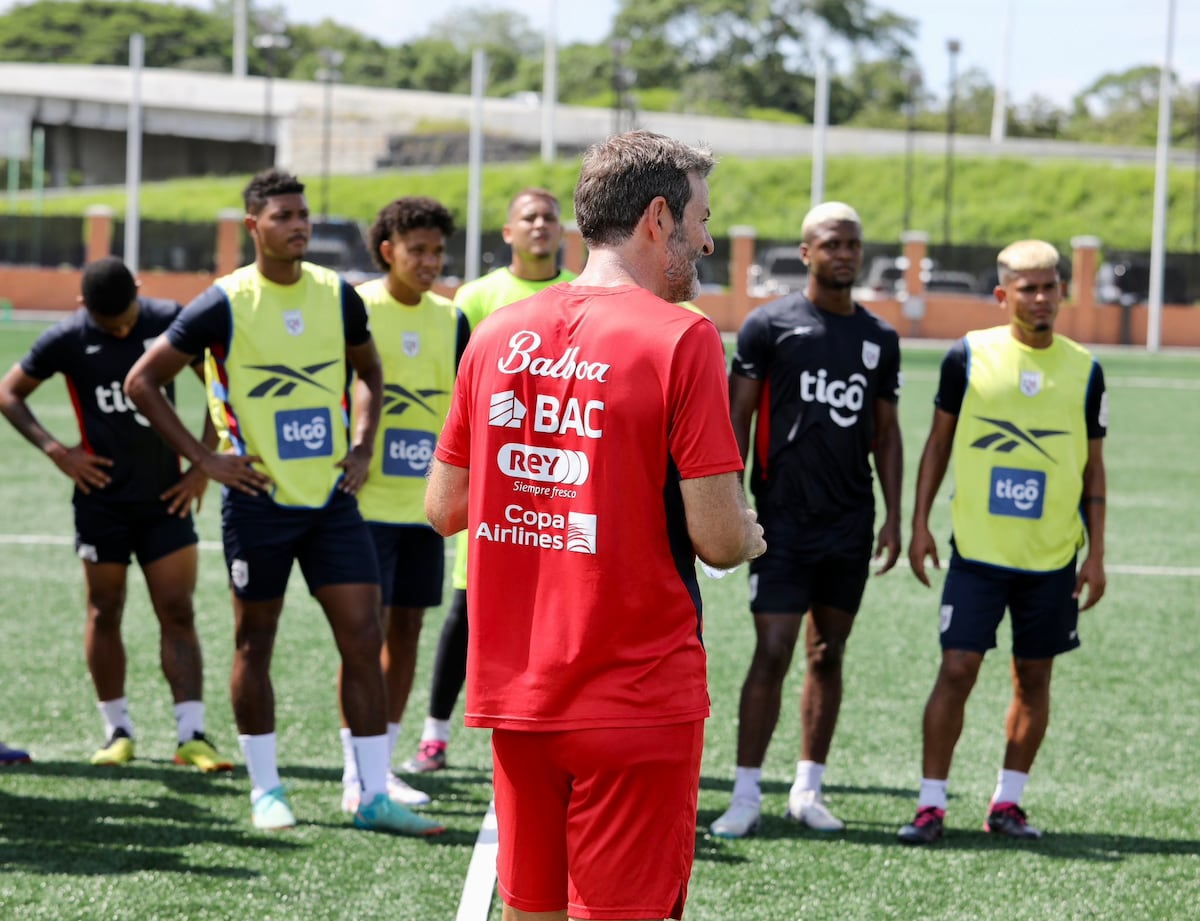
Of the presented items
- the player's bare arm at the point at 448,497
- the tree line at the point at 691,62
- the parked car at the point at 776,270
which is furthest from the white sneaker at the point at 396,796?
the tree line at the point at 691,62

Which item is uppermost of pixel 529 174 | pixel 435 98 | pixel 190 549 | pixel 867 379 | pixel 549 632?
pixel 435 98

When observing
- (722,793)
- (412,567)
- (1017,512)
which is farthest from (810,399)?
(412,567)

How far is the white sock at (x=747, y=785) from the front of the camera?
5.59 metres

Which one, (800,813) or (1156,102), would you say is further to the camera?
(1156,102)

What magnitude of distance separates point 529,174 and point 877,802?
56494mm

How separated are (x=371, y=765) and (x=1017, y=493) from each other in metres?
2.47

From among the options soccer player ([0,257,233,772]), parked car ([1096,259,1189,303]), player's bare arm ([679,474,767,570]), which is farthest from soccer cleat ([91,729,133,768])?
parked car ([1096,259,1189,303])

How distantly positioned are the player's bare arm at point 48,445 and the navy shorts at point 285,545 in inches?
42.2

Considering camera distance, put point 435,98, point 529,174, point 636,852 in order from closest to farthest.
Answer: point 636,852 → point 529,174 → point 435,98

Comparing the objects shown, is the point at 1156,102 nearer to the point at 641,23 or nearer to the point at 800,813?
the point at 641,23

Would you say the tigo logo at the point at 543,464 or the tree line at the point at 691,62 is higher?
the tree line at the point at 691,62

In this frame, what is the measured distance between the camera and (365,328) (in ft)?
18.7

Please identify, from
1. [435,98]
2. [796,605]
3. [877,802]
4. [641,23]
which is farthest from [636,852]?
[641,23]

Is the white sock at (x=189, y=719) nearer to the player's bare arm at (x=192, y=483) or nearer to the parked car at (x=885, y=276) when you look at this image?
the player's bare arm at (x=192, y=483)
